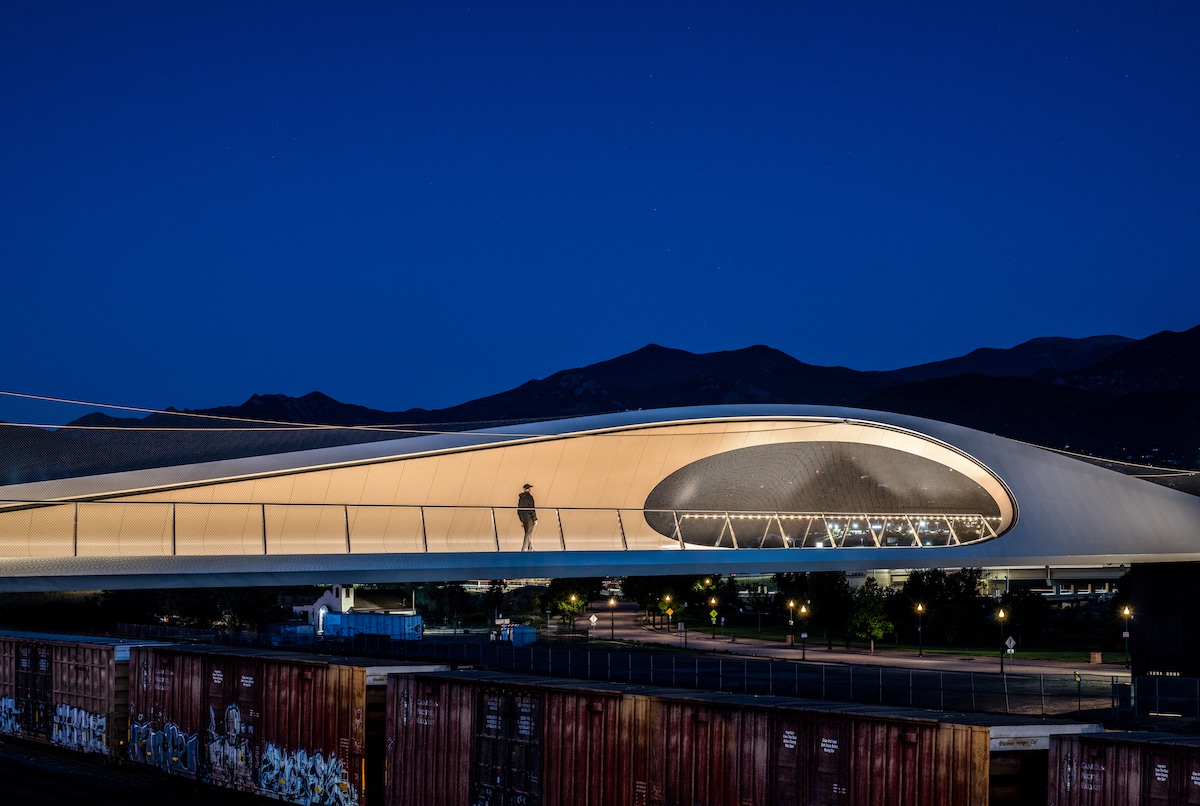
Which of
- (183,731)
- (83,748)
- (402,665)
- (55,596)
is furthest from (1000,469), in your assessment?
(55,596)

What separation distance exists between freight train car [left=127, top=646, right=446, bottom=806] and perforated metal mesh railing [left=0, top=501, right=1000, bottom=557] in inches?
92.4

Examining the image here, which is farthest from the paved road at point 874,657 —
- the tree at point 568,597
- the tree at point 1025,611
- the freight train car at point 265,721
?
the freight train car at point 265,721

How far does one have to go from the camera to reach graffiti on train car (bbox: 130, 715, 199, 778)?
23.0 m

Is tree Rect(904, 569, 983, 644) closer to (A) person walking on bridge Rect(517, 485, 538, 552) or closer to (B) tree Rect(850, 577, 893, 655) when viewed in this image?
(B) tree Rect(850, 577, 893, 655)

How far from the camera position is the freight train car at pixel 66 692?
82.2 ft

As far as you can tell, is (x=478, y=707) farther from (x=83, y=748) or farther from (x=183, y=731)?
(x=83, y=748)

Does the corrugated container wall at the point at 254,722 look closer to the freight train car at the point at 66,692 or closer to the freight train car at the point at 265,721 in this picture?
the freight train car at the point at 265,721

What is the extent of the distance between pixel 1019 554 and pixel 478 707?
1589cm

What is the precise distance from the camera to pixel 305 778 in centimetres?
2069

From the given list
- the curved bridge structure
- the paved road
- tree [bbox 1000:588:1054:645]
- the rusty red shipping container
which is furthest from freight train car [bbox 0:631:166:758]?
tree [bbox 1000:588:1054:645]

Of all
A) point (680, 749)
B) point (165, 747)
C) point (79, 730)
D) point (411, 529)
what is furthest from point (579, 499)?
point (79, 730)

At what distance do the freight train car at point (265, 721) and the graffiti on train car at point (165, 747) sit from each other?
2cm

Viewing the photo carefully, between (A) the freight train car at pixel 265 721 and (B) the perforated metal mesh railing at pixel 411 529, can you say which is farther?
(A) the freight train car at pixel 265 721

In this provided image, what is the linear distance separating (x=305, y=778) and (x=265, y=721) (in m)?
1.44
